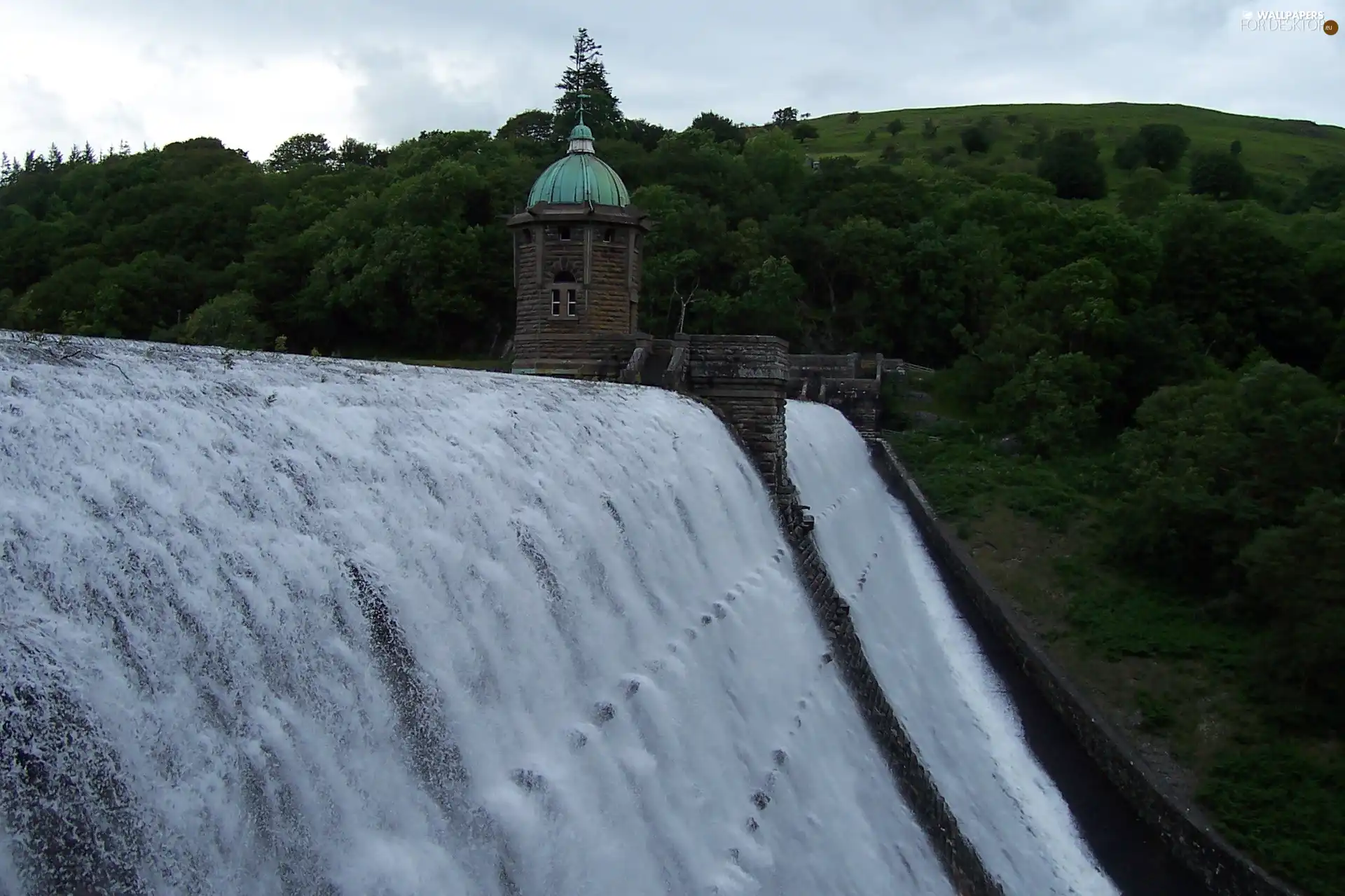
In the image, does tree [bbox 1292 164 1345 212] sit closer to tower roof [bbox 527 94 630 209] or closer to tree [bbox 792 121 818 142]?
tree [bbox 792 121 818 142]

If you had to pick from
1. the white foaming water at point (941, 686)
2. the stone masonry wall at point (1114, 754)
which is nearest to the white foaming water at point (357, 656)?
the white foaming water at point (941, 686)

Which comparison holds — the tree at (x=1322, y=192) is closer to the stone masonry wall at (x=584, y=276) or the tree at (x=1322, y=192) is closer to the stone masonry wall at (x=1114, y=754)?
the stone masonry wall at (x=584, y=276)

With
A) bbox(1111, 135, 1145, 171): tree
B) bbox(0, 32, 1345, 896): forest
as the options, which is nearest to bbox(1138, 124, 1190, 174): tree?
bbox(1111, 135, 1145, 171): tree

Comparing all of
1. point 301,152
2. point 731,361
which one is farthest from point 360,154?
point 731,361

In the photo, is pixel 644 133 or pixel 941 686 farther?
pixel 644 133

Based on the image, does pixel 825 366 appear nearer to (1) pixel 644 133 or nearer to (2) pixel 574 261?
(2) pixel 574 261

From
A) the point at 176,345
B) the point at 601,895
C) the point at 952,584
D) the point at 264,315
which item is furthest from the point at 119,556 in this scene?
the point at 264,315
